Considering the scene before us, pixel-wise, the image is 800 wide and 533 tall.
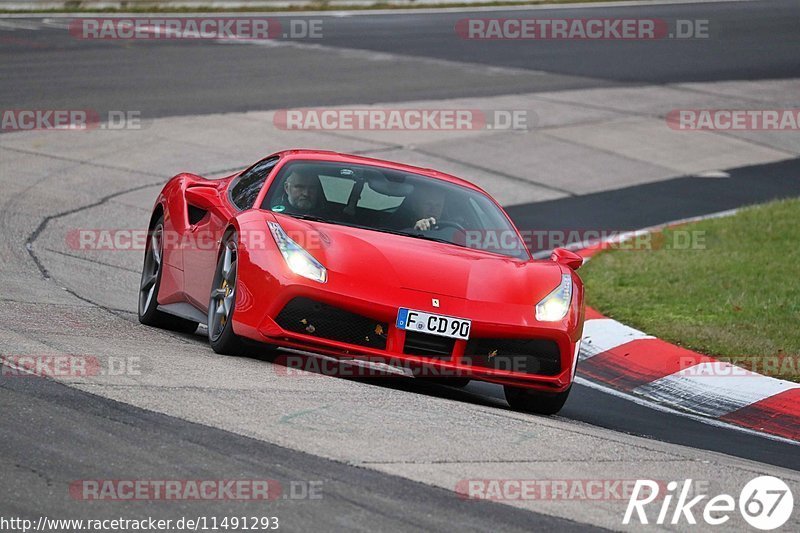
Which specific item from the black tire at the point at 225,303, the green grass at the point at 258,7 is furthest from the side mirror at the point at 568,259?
the green grass at the point at 258,7

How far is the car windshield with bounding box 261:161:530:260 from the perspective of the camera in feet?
25.7

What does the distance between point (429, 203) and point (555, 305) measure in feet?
4.14

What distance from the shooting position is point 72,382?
5930 mm

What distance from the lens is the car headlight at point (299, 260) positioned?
6.92 meters

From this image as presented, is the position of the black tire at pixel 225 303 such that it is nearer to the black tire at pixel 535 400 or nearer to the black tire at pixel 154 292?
the black tire at pixel 154 292

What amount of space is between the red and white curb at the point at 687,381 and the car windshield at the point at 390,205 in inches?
53.5

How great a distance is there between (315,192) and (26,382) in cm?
255

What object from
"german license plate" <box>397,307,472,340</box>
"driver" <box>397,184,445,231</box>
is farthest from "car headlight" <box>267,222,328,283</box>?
"driver" <box>397,184,445,231</box>

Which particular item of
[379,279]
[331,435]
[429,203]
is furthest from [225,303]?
[331,435]

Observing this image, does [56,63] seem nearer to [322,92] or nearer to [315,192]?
[322,92]

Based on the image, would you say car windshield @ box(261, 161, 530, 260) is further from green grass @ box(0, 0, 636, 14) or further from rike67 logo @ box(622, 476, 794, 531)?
green grass @ box(0, 0, 636, 14)

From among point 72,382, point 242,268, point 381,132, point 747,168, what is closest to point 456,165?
point 381,132

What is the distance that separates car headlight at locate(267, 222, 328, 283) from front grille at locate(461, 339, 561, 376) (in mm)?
Answer: 853

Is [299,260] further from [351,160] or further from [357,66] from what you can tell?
[357,66]
